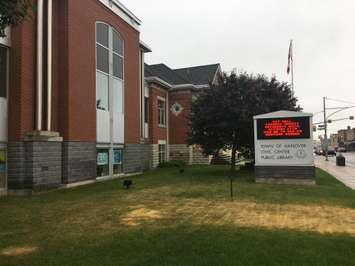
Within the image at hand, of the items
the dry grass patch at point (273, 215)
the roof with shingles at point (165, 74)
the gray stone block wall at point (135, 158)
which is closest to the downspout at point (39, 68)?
the dry grass patch at point (273, 215)

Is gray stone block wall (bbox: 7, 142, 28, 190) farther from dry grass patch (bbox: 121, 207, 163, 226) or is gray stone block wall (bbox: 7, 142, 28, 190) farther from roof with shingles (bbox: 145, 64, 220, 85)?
roof with shingles (bbox: 145, 64, 220, 85)

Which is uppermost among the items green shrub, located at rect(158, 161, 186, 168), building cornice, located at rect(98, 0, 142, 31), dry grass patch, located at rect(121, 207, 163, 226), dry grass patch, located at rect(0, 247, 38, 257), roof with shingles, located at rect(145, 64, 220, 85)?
building cornice, located at rect(98, 0, 142, 31)

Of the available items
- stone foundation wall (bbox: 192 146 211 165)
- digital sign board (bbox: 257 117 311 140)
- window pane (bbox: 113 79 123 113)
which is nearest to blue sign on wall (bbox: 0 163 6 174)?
window pane (bbox: 113 79 123 113)

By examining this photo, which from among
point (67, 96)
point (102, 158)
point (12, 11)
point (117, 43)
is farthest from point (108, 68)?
point (12, 11)

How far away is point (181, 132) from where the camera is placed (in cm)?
4056

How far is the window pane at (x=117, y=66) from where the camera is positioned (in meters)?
25.5

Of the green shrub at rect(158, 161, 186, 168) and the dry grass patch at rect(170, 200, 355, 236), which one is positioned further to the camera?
the green shrub at rect(158, 161, 186, 168)

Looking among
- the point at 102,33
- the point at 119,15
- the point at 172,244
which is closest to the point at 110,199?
the point at 172,244

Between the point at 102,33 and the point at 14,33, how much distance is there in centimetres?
736

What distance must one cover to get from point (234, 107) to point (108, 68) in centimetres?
804

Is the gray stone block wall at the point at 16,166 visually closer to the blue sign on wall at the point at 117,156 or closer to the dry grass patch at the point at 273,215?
the dry grass patch at the point at 273,215

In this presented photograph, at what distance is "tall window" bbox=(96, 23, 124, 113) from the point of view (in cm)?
2367

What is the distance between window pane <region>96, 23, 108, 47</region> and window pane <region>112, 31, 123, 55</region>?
3.31ft

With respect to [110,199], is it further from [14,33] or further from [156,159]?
[156,159]
